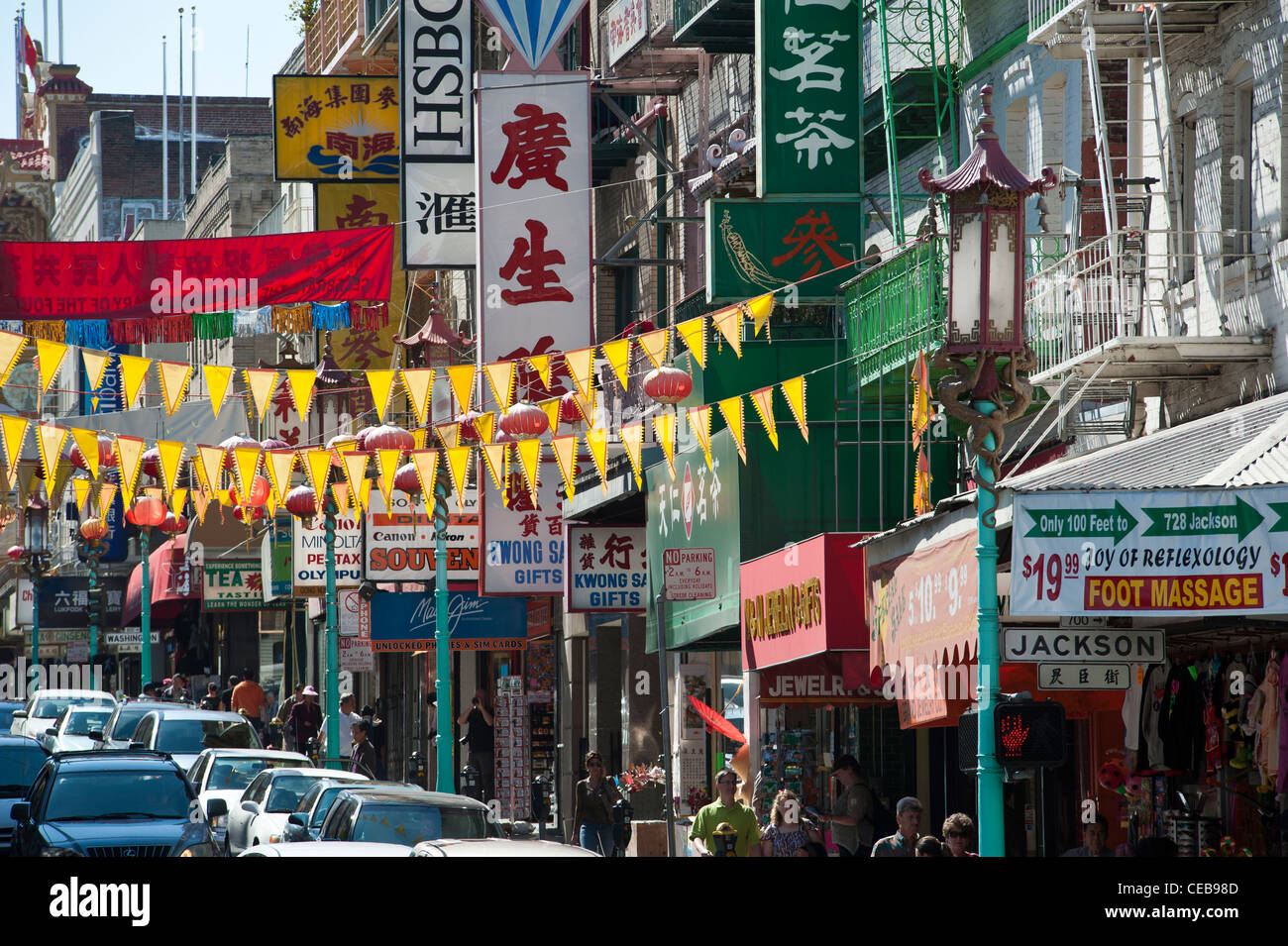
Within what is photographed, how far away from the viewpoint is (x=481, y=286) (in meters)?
25.2

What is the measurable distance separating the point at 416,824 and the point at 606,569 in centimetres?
1072

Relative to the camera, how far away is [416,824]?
15.8 meters

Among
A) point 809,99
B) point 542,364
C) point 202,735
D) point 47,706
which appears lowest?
point 202,735

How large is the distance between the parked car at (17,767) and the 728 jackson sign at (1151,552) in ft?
44.9

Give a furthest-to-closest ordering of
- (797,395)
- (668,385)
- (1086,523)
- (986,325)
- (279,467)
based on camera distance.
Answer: (279,467)
(668,385)
(797,395)
(986,325)
(1086,523)

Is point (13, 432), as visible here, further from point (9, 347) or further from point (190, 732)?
point (190, 732)

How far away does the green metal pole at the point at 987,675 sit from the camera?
1238cm

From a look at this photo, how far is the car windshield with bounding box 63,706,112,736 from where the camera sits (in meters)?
31.6

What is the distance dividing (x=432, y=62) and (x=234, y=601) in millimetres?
18418

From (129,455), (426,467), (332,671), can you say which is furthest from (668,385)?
(332,671)

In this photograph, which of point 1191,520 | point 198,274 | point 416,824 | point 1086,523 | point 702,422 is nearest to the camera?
point 1191,520

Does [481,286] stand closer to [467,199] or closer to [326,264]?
[326,264]

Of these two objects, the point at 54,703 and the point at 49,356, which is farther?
the point at 54,703
